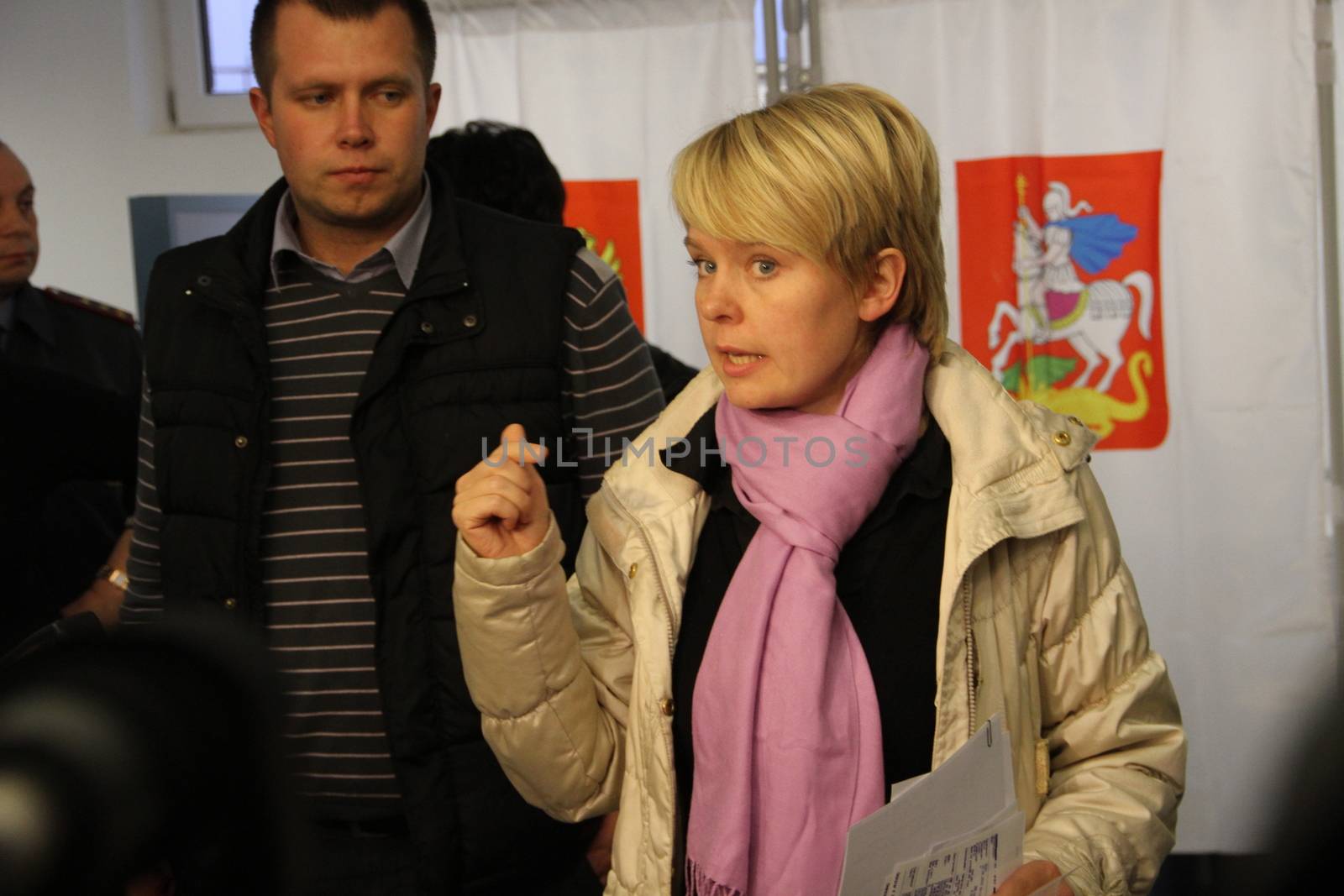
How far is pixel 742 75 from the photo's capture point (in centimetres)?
349

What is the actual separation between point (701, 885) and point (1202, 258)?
96.1 inches

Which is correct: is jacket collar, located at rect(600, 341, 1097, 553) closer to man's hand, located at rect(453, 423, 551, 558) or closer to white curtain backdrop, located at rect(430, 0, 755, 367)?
man's hand, located at rect(453, 423, 551, 558)

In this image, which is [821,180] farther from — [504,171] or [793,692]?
[504,171]

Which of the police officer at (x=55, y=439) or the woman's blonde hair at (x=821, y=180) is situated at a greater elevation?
the woman's blonde hair at (x=821, y=180)

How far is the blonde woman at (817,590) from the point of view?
4.90 feet

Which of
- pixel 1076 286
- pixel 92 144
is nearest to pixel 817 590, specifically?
pixel 1076 286

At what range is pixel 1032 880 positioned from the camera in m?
→ 1.43

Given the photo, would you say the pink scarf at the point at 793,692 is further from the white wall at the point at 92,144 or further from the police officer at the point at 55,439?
the white wall at the point at 92,144

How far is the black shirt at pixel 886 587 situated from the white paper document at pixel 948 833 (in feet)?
0.52

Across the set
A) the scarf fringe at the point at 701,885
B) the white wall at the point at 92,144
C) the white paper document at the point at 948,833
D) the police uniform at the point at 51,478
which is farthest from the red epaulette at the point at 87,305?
the white paper document at the point at 948,833

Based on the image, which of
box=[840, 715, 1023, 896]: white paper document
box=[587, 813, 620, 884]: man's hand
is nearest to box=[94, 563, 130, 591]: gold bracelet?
box=[587, 813, 620, 884]: man's hand

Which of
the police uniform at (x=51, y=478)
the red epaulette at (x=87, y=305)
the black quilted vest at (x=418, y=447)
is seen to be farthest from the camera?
the red epaulette at (x=87, y=305)

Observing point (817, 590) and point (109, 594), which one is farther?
point (109, 594)

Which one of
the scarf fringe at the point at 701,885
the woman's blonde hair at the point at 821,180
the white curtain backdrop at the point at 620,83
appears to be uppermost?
the white curtain backdrop at the point at 620,83
